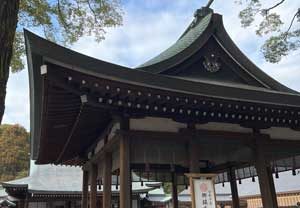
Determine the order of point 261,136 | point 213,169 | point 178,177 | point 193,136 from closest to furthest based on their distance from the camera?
point 193,136 < point 261,136 < point 213,169 < point 178,177

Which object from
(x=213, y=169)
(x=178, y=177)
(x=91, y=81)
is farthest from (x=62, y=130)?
(x=178, y=177)

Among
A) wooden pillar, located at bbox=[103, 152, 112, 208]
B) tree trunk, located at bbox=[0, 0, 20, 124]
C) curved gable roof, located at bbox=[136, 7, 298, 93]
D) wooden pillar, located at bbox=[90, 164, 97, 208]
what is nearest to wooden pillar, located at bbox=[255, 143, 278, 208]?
curved gable roof, located at bbox=[136, 7, 298, 93]

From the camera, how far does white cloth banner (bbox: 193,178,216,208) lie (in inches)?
214

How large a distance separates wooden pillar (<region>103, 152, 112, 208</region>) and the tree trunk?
14.3 feet

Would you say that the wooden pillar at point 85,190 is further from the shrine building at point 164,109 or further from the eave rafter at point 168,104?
the eave rafter at point 168,104

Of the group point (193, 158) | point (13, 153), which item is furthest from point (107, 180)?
point (13, 153)

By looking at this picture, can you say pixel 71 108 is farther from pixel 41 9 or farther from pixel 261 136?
pixel 261 136

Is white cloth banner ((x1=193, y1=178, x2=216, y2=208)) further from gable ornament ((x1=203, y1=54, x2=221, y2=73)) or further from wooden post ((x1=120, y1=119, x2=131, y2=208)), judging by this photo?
gable ornament ((x1=203, y1=54, x2=221, y2=73))

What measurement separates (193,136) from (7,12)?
4.40 m

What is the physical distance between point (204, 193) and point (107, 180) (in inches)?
94.5

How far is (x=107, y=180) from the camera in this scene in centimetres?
703

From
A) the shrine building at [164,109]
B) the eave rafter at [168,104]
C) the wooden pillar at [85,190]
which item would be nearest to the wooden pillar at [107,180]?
the shrine building at [164,109]

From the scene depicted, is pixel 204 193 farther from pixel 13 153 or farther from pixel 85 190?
pixel 13 153

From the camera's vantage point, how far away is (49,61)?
14.8 feet
